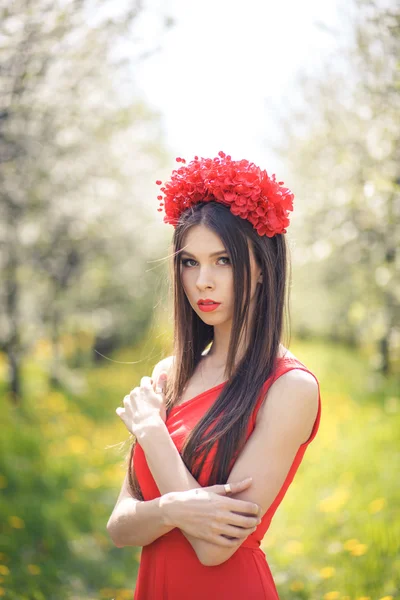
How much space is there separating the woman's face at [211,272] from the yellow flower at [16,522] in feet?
10.6

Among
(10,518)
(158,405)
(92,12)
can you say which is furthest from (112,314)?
(158,405)

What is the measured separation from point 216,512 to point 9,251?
265 inches

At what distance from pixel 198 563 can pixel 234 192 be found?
1.26 meters

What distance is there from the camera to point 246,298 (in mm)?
2074

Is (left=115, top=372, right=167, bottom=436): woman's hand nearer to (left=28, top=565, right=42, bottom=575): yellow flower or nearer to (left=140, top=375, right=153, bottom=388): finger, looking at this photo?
(left=140, top=375, right=153, bottom=388): finger

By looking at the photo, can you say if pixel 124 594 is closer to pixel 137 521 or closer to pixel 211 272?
pixel 137 521

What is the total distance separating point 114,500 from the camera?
552 cm

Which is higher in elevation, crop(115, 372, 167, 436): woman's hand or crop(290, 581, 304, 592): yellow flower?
crop(115, 372, 167, 436): woman's hand

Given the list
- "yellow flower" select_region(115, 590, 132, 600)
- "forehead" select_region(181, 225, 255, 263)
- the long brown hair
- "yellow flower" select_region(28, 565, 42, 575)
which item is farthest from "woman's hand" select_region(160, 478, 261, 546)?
"yellow flower" select_region(28, 565, 42, 575)

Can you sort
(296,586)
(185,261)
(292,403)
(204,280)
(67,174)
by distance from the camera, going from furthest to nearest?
(67,174) → (296,586) → (185,261) → (204,280) → (292,403)

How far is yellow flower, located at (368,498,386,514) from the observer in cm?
430

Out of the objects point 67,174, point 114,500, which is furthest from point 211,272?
point 67,174

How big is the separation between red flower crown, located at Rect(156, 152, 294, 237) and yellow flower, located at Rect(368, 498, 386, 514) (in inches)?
114

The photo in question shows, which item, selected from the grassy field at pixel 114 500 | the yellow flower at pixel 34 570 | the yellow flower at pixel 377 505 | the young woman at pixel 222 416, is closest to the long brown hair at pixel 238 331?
the young woman at pixel 222 416
